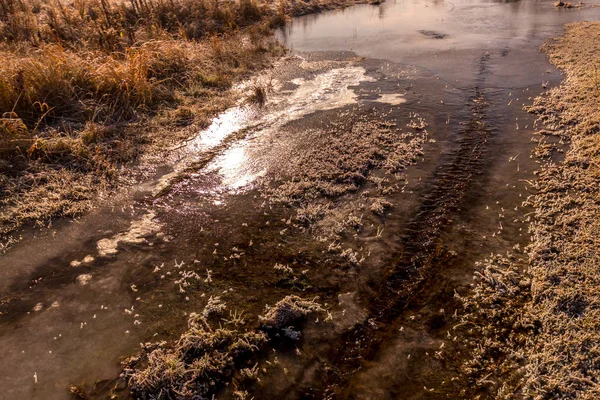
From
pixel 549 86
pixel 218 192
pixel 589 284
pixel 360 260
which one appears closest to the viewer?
pixel 589 284

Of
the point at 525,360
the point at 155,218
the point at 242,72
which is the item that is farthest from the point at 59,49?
the point at 525,360

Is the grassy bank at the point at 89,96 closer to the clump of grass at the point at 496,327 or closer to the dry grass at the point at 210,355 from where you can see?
the dry grass at the point at 210,355

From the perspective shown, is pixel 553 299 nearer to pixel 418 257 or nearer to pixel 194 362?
pixel 418 257

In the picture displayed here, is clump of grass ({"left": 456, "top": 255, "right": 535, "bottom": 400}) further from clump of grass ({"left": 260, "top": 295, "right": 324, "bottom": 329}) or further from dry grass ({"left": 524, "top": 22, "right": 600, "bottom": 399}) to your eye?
clump of grass ({"left": 260, "top": 295, "right": 324, "bottom": 329})

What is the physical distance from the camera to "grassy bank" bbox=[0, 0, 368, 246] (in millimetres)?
4484

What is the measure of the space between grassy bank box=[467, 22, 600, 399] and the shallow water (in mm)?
239

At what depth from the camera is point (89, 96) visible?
5.73 m

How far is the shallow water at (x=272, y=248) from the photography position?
9.16ft

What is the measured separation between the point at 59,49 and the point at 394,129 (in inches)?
204

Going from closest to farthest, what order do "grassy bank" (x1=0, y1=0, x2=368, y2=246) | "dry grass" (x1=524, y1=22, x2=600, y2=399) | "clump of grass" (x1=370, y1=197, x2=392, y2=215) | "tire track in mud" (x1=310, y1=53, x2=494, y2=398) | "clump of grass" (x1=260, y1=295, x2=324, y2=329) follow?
1. "dry grass" (x1=524, y1=22, x2=600, y2=399)
2. "tire track in mud" (x1=310, y1=53, x2=494, y2=398)
3. "clump of grass" (x1=260, y1=295, x2=324, y2=329)
4. "clump of grass" (x1=370, y1=197, x2=392, y2=215)
5. "grassy bank" (x1=0, y1=0, x2=368, y2=246)

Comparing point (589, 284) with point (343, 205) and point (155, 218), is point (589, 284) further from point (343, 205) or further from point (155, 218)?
point (155, 218)

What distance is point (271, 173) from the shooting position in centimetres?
471

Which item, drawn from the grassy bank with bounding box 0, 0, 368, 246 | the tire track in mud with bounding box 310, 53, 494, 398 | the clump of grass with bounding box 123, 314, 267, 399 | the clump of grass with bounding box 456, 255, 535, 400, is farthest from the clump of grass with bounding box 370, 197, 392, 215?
the grassy bank with bounding box 0, 0, 368, 246

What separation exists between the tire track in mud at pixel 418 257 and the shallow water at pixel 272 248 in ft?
0.05
